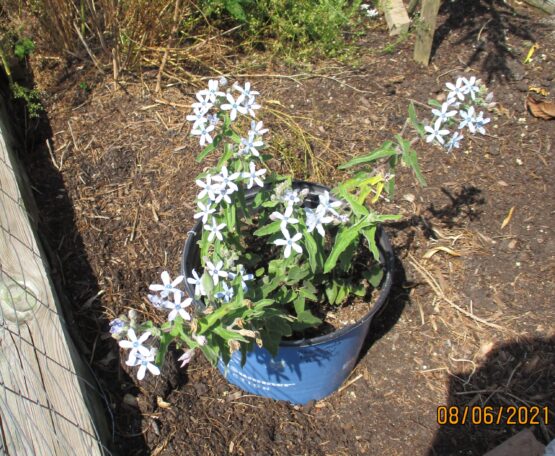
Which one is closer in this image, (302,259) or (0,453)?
(0,453)

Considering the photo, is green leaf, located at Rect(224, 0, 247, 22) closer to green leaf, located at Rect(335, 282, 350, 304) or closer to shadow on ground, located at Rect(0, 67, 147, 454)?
shadow on ground, located at Rect(0, 67, 147, 454)

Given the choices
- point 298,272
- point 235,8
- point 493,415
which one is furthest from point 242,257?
point 235,8

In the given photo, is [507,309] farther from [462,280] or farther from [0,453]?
[0,453]

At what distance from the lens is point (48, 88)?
3.53 m

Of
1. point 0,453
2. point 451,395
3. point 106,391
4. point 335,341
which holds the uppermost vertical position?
point 0,453

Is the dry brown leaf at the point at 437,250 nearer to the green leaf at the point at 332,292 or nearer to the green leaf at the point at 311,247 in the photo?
the green leaf at the point at 332,292

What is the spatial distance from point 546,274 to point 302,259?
133cm

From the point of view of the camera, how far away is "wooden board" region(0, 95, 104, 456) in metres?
2.01

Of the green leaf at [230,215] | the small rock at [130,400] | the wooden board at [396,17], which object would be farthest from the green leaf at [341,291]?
the wooden board at [396,17]

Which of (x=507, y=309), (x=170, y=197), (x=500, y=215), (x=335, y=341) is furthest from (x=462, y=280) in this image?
(x=170, y=197)

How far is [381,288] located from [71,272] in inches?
59.3

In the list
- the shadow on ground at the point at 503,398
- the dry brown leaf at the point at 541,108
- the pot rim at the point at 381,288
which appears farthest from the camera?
the dry brown leaf at the point at 541,108

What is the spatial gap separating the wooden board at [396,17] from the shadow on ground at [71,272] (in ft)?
7.37

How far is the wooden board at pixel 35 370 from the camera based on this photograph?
6.59 ft
